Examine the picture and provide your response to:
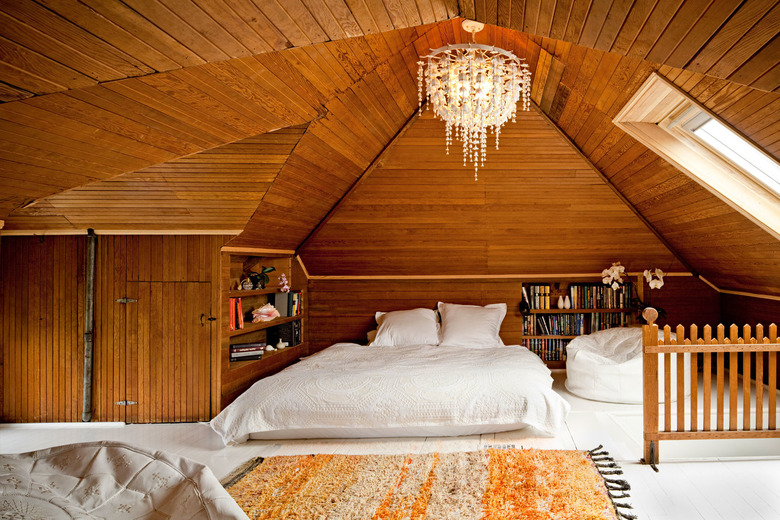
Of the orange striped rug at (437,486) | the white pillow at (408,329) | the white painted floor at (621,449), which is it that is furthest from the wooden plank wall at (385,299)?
the orange striped rug at (437,486)

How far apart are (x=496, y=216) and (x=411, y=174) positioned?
3.17 feet

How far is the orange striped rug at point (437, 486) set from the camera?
2090 mm

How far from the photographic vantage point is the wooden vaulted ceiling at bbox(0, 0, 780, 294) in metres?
1.34

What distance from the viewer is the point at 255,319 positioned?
13.6 feet

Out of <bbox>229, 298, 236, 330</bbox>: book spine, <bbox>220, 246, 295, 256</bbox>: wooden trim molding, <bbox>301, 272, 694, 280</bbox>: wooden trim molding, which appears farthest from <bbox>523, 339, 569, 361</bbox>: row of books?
<bbox>229, 298, 236, 330</bbox>: book spine

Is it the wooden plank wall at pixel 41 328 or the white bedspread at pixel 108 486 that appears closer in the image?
the white bedspread at pixel 108 486

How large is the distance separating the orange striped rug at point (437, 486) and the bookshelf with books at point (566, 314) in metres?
2.31

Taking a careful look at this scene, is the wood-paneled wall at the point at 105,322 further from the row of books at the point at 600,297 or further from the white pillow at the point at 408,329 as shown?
the row of books at the point at 600,297

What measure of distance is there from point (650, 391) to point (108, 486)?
105 inches

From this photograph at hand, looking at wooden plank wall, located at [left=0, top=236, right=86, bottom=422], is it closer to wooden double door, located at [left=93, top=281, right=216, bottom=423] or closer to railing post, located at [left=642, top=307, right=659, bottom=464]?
wooden double door, located at [left=93, top=281, right=216, bottom=423]

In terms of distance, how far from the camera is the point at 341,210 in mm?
4258

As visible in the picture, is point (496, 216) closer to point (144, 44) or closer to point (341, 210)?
point (341, 210)

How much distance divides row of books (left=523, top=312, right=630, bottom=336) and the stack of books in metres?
2.82

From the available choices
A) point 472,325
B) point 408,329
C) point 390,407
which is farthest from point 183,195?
point 472,325
